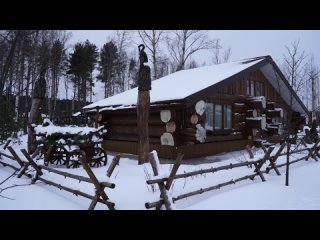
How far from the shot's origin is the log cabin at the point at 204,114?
39.4 feet

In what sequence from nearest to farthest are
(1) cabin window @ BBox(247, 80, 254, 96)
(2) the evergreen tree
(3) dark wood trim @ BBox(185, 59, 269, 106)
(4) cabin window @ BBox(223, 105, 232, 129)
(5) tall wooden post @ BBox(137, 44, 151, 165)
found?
(5) tall wooden post @ BBox(137, 44, 151, 165) → (3) dark wood trim @ BBox(185, 59, 269, 106) → (4) cabin window @ BBox(223, 105, 232, 129) → (1) cabin window @ BBox(247, 80, 254, 96) → (2) the evergreen tree

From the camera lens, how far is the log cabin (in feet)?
39.4

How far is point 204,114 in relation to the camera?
1297 centimetres

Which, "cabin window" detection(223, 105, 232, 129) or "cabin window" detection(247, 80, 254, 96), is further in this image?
"cabin window" detection(247, 80, 254, 96)

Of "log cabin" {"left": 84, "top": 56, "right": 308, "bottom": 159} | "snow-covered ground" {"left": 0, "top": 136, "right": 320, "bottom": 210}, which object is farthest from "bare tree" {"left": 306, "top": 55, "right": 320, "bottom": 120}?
"snow-covered ground" {"left": 0, "top": 136, "right": 320, "bottom": 210}

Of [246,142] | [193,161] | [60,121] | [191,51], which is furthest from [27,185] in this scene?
[191,51]

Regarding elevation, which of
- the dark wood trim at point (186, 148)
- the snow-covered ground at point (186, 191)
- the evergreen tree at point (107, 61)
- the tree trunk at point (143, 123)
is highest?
the evergreen tree at point (107, 61)

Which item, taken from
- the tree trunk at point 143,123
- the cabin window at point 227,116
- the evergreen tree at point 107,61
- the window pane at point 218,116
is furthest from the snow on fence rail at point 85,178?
the evergreen tree at point 107,61

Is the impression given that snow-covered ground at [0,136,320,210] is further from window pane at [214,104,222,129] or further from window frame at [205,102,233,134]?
window pane at [214,104,222,129]

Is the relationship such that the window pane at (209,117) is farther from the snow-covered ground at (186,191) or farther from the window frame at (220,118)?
the snow-covered ground at (186,191)

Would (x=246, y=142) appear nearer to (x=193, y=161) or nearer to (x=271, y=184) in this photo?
(x=193, y=161)

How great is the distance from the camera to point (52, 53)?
2594 centimetres

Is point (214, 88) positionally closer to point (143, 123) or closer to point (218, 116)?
point (218, 116)

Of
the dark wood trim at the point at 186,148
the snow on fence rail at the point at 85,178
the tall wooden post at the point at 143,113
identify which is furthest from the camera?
the dark wood trim at the point at 186,148
